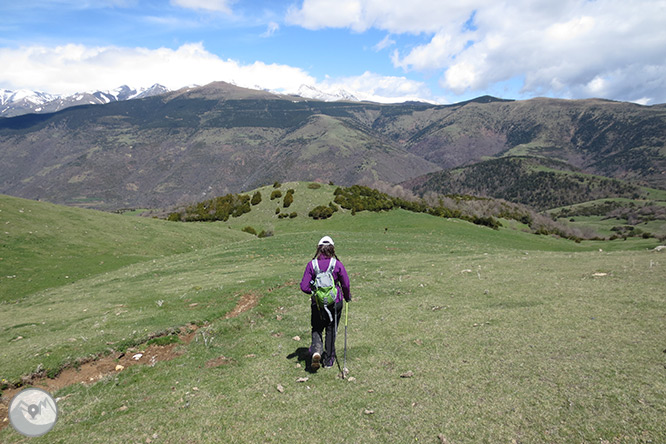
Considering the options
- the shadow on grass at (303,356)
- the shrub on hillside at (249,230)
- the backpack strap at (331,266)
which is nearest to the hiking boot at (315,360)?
the shadow on grass at (303,356)

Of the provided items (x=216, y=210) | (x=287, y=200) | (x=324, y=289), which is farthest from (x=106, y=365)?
(x=216, y=210)

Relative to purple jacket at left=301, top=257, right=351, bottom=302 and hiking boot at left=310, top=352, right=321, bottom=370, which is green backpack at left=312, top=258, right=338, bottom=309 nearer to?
purple jacket at left=301, top=257, right=351, bottom=302

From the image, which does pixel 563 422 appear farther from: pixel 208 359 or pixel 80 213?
pixel 80 213

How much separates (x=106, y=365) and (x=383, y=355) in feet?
27.2

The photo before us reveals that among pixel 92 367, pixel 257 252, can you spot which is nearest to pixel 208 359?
pixel 92 367

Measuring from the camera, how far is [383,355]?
32.0ft

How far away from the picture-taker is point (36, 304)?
19.5m

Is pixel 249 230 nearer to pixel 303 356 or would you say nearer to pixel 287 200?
pixel 287 200

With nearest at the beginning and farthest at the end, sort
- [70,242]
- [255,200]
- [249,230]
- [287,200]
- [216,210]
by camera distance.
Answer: [70,242]
[249,230]
[287,200]
[216,210]
[255,200]
